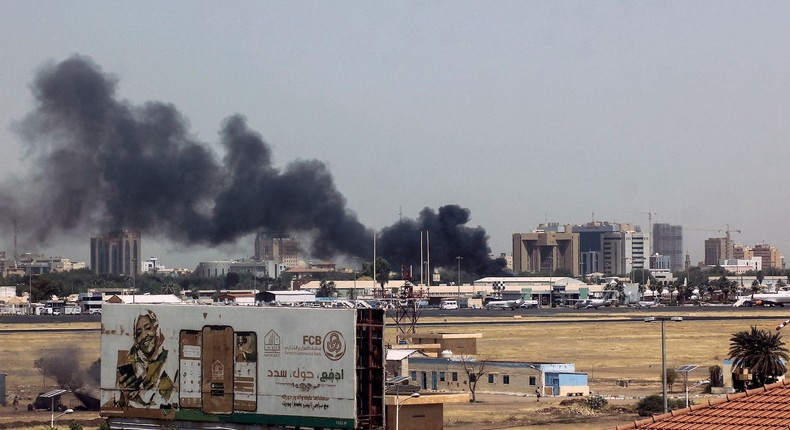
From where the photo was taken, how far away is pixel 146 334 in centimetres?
5406

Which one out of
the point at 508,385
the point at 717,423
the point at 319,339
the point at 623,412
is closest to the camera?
the point at 717,423

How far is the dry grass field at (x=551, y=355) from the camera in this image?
66.4 meters

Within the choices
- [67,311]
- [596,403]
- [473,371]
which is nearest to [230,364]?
[596,403]

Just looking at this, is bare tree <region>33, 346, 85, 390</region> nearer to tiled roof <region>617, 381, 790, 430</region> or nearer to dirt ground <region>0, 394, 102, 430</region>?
dirt ground <region>0, 394, 102, 430</region>

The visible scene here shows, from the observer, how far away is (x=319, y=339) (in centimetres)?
4931

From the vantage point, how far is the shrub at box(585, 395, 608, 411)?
7075cm

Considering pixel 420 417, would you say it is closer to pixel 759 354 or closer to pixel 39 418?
pixel 39 418

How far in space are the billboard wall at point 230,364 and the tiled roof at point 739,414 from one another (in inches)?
816

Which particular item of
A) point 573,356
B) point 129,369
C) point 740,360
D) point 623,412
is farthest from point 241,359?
point 573,356

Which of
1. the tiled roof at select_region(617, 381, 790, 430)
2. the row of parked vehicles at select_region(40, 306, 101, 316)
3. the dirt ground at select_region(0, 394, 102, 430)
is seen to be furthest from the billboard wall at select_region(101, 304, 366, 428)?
the row of parked vehicles at select_region(40, 306, 101, 316)

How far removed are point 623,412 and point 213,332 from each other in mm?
26929

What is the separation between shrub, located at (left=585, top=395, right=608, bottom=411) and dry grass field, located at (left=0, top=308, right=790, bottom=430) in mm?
912

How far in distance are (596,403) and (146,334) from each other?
2867cm

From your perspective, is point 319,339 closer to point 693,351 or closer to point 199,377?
point 199,377
